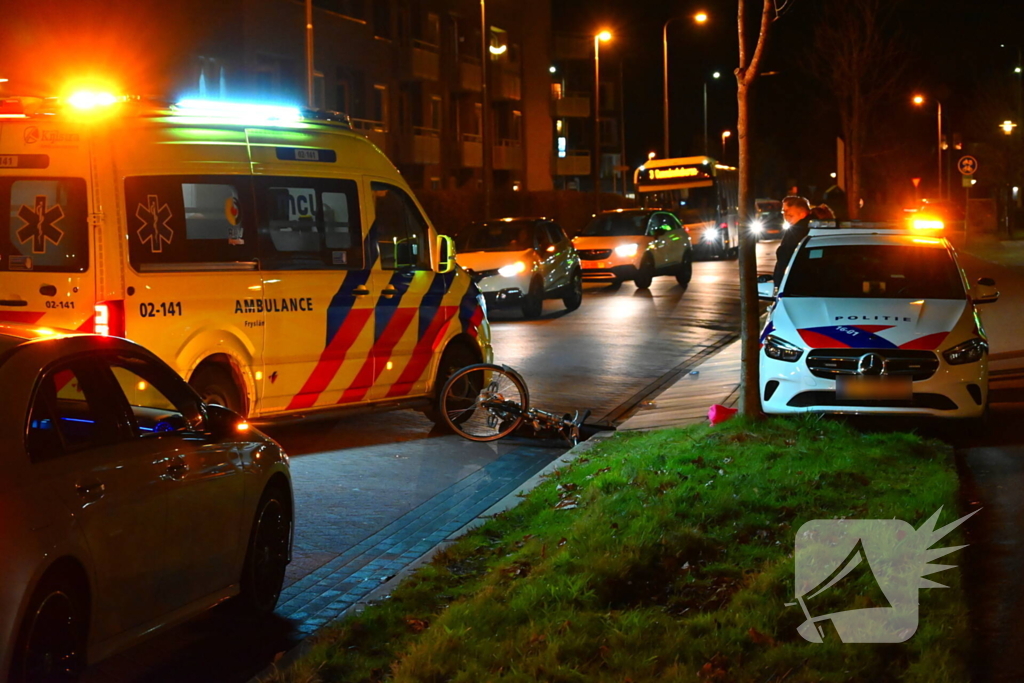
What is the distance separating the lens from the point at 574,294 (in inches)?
920

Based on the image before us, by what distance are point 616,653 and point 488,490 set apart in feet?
13.1

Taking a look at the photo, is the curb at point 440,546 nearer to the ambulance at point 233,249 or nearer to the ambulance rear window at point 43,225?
the ambulance at point 233,249

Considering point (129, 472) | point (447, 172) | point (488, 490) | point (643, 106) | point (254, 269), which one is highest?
point (643, 106)

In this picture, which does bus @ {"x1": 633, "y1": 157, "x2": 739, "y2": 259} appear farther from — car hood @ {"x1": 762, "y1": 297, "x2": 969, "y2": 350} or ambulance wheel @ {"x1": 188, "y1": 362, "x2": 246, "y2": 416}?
ambulance wheel @ {"x1": 188, "y1": 362, "x2": 246, "y2": 416}

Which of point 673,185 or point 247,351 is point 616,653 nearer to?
point 247,351

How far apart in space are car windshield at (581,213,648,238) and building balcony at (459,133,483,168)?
25063mm

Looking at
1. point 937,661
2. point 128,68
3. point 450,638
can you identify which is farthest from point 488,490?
point 128,68

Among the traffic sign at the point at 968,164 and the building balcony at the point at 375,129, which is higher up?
the building balcony at the point at 375,129

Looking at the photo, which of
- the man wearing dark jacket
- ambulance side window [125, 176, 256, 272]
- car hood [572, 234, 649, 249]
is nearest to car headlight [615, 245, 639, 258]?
car hood [572, 234, 649, 249]

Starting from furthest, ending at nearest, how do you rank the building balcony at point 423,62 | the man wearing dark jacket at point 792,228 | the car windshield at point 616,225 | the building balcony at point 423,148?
the building balcony at point 423,148
the building balcony at point 423,62
the car windshield at point 616,225
the man wearing dark jacket at point 792,228

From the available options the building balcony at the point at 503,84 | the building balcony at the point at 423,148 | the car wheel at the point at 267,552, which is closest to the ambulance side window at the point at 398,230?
the car wheel at the point at 267,552

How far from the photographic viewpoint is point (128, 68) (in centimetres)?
3098

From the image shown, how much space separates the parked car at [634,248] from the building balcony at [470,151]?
983 inches

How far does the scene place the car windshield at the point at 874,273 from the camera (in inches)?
431
